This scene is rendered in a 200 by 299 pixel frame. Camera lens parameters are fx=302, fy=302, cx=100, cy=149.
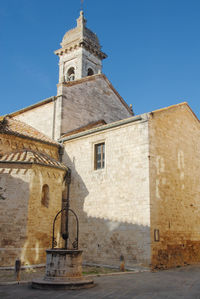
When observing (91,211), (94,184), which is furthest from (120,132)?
(91,211)

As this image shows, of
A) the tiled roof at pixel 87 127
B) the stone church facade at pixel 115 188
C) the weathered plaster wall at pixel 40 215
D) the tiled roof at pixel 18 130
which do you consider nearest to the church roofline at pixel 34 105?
the tiled roof at pixel 87 127

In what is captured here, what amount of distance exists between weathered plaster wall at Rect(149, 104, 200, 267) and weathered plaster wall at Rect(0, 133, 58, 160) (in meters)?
6.03

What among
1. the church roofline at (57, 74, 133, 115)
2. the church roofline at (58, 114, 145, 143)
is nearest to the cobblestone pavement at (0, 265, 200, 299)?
the church roofline at (58, 114, 145, 143)

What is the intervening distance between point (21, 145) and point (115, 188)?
5.37 meters

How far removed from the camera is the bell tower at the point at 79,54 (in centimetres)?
2719

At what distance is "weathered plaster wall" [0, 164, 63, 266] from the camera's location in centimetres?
1255

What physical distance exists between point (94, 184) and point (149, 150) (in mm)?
3528

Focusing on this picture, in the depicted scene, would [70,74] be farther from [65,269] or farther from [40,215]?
[65,269]

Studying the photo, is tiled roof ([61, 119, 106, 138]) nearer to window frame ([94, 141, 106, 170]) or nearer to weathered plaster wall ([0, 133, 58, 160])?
weathered plaster wall ([0, 133, 58, 160])

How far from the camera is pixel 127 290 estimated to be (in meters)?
7.77

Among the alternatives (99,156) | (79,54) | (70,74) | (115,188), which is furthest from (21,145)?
(79,54)

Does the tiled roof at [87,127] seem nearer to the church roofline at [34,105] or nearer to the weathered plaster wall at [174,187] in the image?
the church roofline at [34,105]

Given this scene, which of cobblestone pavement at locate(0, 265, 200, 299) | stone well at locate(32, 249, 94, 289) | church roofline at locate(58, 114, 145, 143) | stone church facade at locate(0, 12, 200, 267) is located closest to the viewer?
cobblestone pavement at locate(0, 265, 200, 299)

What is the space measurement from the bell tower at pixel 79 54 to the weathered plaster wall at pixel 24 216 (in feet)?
49.7
